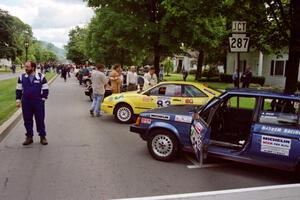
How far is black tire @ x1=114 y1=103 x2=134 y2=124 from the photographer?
38.2ft

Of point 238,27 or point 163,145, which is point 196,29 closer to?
point 238,27

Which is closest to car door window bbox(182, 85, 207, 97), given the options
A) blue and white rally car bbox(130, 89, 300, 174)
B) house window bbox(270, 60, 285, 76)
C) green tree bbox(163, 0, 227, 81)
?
green tree bbox(163, 0, 227, 81)

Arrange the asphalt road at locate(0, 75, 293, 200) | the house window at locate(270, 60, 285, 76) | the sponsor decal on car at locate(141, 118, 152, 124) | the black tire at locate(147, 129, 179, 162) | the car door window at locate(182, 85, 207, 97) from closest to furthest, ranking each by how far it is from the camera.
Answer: the asphalt road at locate(0, 75, 293, 200)
the black tire at locate(147, 129, 179, 162)
the sponsor decal on car at locate(141, 118, 152, 124)
the car door window at locate(182, 85, 207, 97)
the house window at locate(270, 60, 285, 76)

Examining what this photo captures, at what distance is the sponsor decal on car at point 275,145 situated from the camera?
5.72 metres

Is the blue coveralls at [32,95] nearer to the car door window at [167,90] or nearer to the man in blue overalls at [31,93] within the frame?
the man in blue overalls at [31,93]

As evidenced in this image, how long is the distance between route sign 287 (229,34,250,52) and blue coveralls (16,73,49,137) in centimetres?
477

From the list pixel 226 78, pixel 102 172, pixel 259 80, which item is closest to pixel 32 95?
pixel 102 172

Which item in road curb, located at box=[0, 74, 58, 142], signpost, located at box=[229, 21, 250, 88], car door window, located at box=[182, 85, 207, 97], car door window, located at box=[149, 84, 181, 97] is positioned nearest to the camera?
road curb, located at box=[0, 74, 58, 142]

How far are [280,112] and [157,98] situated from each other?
552 cm

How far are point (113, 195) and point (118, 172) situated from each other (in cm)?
112

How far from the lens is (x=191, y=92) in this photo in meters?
10.8

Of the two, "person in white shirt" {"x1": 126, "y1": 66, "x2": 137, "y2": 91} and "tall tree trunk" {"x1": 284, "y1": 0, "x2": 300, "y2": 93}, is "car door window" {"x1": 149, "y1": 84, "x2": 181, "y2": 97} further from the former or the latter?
"person in white shirt" {"x1": 126, "y1": 66, "x2": 137, "y2": 91}

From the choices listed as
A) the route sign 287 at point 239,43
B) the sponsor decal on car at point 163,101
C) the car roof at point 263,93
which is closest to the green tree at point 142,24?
the sponsor decal on car at point 163,101

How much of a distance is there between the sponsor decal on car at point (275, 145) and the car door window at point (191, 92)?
4856 mm
